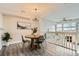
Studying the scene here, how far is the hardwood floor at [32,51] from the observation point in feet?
9.54

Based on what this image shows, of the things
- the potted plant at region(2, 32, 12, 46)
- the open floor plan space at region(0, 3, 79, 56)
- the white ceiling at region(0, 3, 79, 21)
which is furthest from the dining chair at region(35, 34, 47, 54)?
the potted plant at region(2, 32, 12, 46)

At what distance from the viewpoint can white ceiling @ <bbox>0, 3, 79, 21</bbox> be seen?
2.80 meters

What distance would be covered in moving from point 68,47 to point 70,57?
25 cm

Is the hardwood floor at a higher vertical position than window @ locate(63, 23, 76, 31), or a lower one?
lower

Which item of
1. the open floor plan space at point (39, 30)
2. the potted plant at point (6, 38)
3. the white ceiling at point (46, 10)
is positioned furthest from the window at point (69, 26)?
the potted plant at point (6, 38)

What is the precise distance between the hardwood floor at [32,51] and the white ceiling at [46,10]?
0.74m

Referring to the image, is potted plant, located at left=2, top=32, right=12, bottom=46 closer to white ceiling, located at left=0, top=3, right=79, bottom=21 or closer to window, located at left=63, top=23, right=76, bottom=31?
white ceiling, located at left=0, top=3, right=79, bottom=21

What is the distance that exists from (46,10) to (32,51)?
1.09 meters

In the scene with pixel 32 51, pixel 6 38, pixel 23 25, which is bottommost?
pixel 32 51

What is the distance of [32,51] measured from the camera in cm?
297

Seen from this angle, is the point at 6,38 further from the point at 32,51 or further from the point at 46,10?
the point at 46,10

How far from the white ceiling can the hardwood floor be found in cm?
74

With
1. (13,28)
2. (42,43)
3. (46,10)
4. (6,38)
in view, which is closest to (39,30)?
(42,43)

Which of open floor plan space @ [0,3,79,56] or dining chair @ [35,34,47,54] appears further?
dining chair @ [35,34,47,54]
